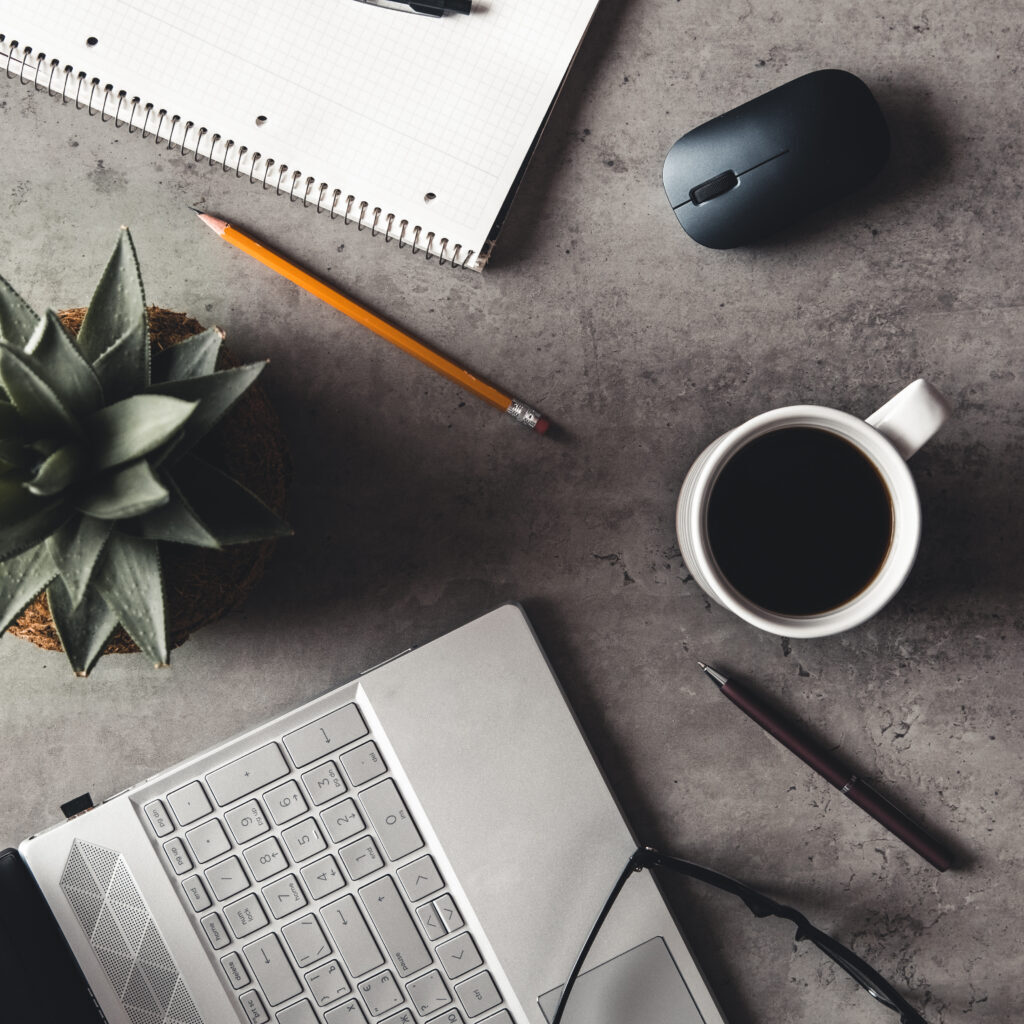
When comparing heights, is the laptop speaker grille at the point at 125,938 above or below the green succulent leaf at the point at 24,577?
below

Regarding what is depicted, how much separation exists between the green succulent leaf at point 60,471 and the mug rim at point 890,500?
41 cm

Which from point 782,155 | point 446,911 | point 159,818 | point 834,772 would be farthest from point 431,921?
point 782,155

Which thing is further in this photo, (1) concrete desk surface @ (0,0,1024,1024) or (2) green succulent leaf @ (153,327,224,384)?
(1) concrete desk surface @ (0,0,1024,1024)

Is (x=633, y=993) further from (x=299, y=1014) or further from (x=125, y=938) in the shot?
(x=125, y=938)

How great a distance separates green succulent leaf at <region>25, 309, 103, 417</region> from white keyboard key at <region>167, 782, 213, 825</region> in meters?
0.38

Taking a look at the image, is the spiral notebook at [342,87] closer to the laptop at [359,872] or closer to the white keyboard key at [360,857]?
the laptop at [359,872]

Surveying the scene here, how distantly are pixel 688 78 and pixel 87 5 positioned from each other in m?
0.49

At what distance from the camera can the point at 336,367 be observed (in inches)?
30.4

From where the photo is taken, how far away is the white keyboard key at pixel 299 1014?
2.38 feet

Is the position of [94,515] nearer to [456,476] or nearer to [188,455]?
[188,455]

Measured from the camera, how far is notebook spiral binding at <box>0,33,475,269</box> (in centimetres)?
72

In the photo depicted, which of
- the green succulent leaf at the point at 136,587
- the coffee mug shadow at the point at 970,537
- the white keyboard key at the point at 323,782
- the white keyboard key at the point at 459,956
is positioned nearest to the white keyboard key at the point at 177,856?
the white keyboard key at the point at 323,782

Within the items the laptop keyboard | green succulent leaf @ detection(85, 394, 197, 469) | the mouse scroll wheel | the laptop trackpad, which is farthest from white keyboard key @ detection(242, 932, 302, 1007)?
the mouse scroll wheel

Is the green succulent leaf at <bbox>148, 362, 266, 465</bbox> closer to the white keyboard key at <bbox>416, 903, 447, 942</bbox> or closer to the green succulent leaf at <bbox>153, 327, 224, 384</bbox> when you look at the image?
the green succulent leaf at <bbox>153, 327, 224, 384</bbox>
